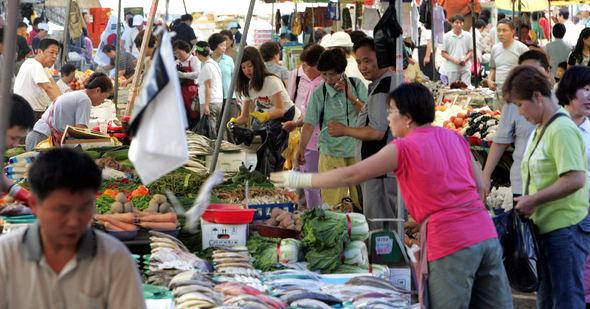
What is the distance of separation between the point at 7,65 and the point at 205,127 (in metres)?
10.6

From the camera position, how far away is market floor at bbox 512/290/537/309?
7.09 meters

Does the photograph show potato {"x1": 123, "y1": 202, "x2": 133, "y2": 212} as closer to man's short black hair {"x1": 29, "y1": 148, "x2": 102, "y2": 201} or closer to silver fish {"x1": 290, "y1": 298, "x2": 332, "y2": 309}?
silver fish {"x1": 290, "y1": 298, "x2": 332, "y2": 309}

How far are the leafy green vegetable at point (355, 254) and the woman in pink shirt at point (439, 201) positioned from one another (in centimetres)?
126

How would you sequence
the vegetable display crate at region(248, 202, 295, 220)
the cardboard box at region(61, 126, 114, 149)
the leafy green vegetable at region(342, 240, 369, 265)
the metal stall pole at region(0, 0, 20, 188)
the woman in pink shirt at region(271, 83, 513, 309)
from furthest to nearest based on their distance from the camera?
the cardboard box at region(61, 126, 114, 149), the vegetable display crate at region(248, 202, 295, 220), the leafy green vegetable at region(342, 240, 369, 265), the woman in pink shirt at region(271, 83, 513, 309), the metal stall pole at region(0, 0, 20, 188)

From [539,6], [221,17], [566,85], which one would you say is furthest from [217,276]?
[221,17]

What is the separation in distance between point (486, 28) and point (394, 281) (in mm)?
17741

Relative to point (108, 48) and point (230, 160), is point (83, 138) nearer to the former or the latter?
point (230, 160)

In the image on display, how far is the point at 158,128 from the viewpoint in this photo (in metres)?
3.17

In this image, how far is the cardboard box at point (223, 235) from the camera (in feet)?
19.4

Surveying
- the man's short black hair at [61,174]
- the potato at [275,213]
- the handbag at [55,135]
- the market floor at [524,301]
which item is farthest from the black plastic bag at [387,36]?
the man's short black hair at [61,174]

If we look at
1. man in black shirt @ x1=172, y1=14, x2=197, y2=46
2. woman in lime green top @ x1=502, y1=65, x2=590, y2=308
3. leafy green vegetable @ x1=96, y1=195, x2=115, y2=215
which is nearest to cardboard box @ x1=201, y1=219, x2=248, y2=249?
leafy green vegetable @ x1=96, y1=195, x2=115, y2=215

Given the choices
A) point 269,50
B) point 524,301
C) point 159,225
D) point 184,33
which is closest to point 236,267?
point 159,225

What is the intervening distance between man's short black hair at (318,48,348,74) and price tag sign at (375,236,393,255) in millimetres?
2535

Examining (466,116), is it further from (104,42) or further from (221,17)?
(221,17)
